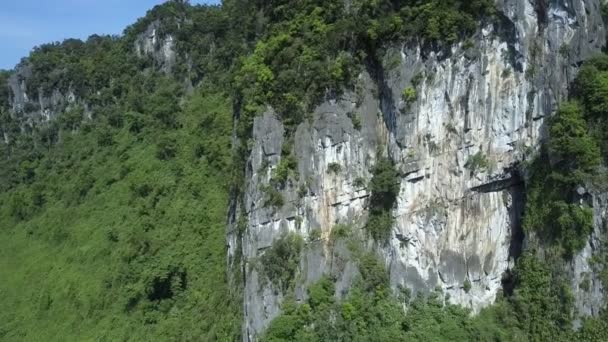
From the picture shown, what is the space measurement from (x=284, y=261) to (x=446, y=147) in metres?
7.33

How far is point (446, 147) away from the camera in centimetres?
2398

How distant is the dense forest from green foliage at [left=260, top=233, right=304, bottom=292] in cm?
8

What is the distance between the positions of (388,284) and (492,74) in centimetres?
836

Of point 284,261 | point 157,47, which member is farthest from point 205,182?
point 157,47

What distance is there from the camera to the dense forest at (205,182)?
73.1ft

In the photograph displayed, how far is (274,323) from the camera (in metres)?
23.9

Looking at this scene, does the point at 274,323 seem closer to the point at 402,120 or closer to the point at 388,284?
the point at 388,284

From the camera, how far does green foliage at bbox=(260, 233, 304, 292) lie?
2473 centimetres

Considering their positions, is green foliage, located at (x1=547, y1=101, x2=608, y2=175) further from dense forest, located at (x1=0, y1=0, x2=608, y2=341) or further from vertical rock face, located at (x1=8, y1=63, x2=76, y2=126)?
vertical rock face, located at (x1=8, y1=63, x2=76, y2=126)

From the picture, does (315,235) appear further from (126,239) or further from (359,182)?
(126,239)

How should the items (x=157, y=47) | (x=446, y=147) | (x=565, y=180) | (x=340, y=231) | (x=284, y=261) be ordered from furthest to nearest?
(x=157, y=47) < (x=284, y=261) < (x=340, y=231) < (x=446, y=147) < (x=565, y=180)

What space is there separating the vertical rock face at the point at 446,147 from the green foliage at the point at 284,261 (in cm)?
32

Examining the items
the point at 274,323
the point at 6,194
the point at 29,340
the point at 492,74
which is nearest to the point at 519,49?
the point at 492,74

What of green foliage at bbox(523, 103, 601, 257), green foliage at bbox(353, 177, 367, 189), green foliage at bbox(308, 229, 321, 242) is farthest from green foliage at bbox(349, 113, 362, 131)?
green foliage at bbox(523, 103, 601, 257)
